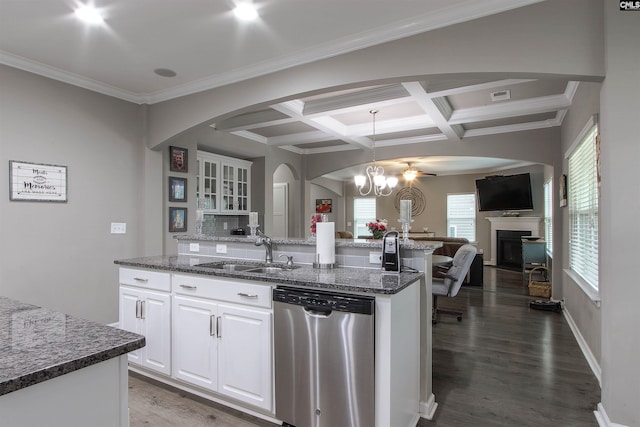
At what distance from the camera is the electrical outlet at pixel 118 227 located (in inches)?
155

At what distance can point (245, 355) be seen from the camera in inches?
89.9

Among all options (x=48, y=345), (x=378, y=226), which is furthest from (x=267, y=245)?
(x=48, y=345)

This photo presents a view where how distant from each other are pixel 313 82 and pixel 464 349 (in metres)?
2.88

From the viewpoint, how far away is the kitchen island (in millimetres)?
831

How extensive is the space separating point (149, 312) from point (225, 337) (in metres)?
0.80

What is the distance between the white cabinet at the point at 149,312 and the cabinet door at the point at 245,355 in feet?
1.81

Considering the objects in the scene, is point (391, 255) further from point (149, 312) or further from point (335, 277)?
point (149, 312)

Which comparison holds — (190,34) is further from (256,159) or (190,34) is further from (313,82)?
(256,159)

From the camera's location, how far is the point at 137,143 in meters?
4.18

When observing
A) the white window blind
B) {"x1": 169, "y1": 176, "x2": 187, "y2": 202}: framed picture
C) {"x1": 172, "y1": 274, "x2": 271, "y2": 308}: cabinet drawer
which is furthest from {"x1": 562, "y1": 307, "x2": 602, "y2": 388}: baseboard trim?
{"x1": 169, "y1": 176, "x2": 187, "y2": 202}: framed picture

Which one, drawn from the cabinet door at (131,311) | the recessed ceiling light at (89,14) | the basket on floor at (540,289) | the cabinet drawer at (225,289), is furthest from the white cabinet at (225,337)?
the basket on floor at (540,289)

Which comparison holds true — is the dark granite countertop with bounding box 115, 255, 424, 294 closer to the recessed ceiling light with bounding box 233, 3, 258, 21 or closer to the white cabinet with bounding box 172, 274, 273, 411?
the white cabinet with bounding box 172, 274, 273, 411

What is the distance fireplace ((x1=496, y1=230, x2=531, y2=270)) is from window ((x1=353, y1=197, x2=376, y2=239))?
373 cm

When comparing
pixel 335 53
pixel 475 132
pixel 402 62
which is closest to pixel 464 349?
pixel 402 62
